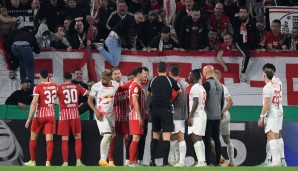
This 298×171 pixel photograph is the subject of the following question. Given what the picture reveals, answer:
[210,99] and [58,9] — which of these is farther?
[58,9]

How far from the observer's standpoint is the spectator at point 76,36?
28.5 metres

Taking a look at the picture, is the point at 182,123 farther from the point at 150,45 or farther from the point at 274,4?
the point at 274,4

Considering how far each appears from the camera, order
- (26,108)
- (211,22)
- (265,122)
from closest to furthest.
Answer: (265,122) → (26,108) → (211,22)

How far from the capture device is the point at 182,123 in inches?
950

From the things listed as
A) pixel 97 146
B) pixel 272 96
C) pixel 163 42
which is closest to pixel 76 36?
pixel 163 42

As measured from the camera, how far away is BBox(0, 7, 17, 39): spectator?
93.2ft

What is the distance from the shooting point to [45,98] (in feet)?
80.6

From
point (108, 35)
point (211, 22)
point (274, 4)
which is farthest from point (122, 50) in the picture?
point (274, 4)

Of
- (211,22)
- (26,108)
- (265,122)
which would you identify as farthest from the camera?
(211,22)

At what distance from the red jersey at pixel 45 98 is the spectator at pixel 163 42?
4.52 meters

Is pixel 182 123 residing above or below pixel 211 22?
below

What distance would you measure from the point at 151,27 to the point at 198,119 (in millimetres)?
5617

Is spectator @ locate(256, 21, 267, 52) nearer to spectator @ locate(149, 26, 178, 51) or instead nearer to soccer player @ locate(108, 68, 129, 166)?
spectator @ locate(149, 26, 178, 51)

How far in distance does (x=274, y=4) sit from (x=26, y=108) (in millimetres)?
7232
